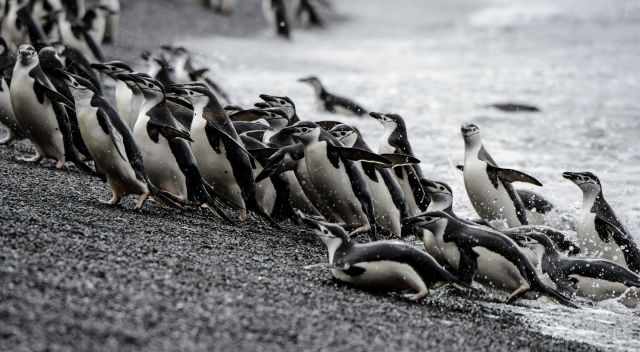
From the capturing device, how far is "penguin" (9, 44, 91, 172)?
6176mm

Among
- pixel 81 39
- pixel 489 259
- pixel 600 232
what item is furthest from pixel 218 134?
pixel 81 39

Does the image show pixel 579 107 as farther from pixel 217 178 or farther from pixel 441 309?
pixel 441 309

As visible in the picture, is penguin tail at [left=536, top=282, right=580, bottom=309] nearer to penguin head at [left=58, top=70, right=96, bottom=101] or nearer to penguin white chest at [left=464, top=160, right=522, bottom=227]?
penguin white chest at [left=464, top=160, right=522, bottom=227]

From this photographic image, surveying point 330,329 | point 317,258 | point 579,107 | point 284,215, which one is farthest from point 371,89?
point 330,329

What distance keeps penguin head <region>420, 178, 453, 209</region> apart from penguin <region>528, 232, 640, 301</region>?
16.7 inches

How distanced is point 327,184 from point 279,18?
43.8 feet

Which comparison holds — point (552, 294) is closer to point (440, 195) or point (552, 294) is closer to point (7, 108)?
point (440, 195)

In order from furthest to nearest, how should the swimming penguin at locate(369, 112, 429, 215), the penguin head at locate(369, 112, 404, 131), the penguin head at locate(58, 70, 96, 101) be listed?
the penguin head at locate(369, 112, 404, 131), the swimming penguin at locate(369, 112, 429, 215), the penguin head at locate(58, 70, 96, 101)

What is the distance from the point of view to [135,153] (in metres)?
5.42

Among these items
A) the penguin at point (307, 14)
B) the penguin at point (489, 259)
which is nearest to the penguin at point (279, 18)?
the penguin at point (307, 14)

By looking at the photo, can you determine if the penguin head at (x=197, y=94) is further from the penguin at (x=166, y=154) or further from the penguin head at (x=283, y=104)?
the penguin head at (x=283, y=104)

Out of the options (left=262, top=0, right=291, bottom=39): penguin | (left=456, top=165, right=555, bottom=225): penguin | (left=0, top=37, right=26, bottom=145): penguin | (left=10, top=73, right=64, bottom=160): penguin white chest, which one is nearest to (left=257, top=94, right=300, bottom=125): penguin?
(left=10, top=73, right=64, bottom=160): penguin white chest

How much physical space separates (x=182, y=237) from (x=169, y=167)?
28.9 inches

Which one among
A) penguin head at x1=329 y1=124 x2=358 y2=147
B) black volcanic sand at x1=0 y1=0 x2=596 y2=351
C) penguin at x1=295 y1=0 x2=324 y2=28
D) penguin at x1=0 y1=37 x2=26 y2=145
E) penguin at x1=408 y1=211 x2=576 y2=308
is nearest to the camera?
black volcanic sand at x1=0 y1=0 x2=596 y2=351
